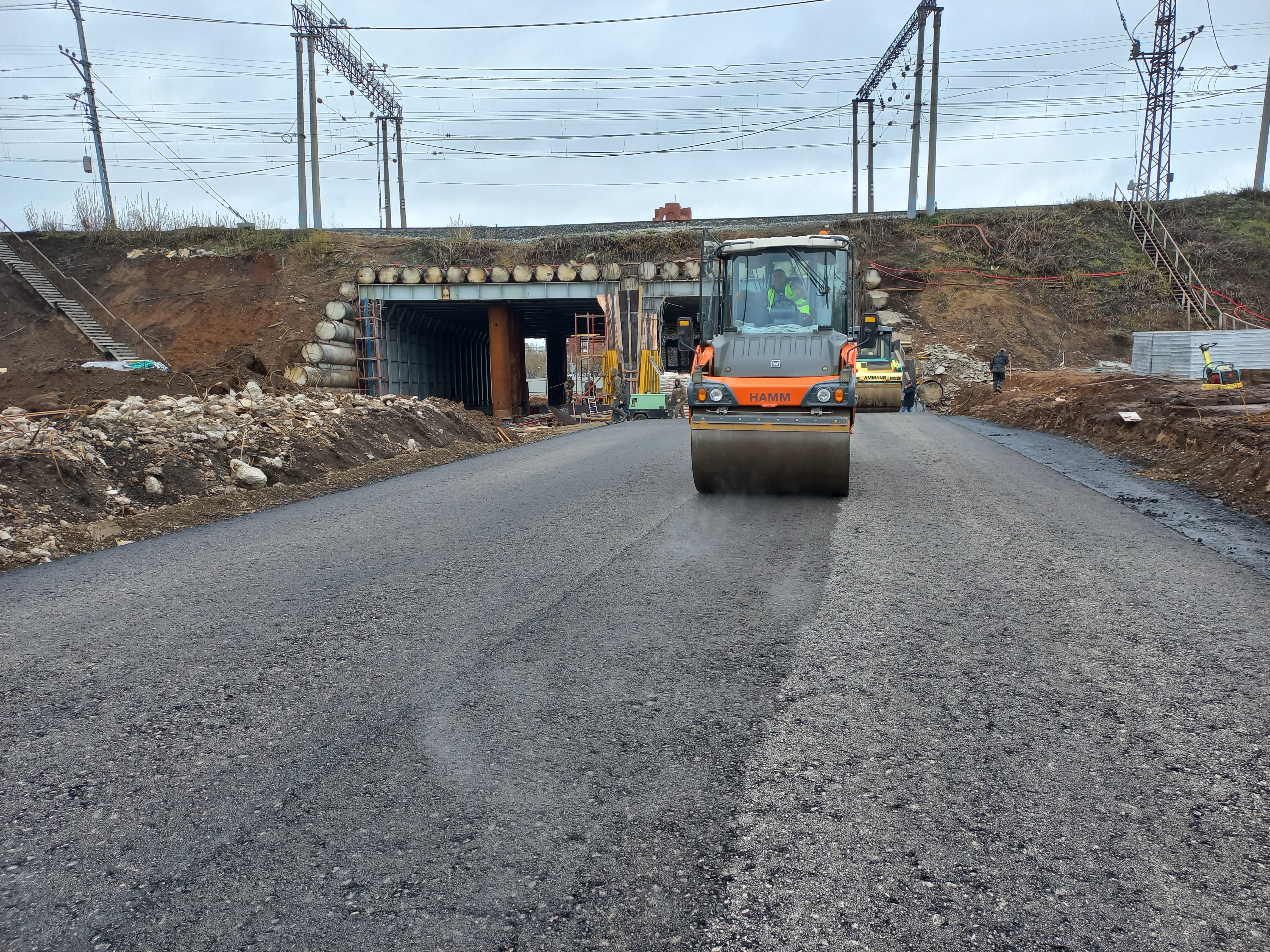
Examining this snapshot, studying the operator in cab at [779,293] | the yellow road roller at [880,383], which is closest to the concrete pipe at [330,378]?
the yellow road roller at [880,383]

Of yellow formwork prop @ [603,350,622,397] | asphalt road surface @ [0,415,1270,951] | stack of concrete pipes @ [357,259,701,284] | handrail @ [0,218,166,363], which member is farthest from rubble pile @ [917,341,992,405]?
handrail @ [0,218,166,363]

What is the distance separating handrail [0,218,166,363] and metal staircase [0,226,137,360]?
0.18m

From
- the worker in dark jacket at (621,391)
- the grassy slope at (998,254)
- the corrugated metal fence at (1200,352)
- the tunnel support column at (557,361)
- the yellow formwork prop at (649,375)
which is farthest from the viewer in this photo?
the tunnel support column at (557,361)

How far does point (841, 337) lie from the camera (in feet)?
27.8

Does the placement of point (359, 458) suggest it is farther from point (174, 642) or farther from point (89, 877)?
point (89, 877)

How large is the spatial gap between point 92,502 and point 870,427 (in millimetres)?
13055

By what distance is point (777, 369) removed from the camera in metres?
8.06

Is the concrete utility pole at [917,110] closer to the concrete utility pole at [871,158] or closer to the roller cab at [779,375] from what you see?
the concrete utility pole at [871,158]

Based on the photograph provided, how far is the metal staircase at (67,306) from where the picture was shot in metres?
Result: 28.2

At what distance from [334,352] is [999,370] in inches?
859

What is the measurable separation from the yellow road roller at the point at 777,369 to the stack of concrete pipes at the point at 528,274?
65.7 ft

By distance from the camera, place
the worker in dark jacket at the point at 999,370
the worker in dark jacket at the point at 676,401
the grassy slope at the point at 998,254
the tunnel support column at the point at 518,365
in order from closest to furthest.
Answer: the worker in dark jacket at the point at 999,370, the worker in dark jacket at the point at 676,401, the grassy slope at the point at 998,254, the tunnel support column at the point at 518,365

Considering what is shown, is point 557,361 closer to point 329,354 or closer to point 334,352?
point 334,352

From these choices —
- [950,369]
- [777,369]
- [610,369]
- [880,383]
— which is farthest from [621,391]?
[777,369]
